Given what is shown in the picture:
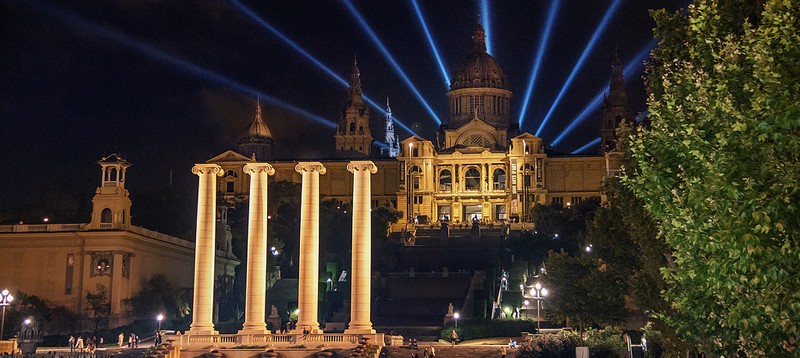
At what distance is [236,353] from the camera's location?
58.9 meters

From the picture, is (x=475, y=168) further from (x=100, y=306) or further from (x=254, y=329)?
(x=254, y=329)

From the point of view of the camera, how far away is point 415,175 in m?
148

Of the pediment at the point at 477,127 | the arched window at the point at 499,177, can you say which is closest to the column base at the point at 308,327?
the arched window at the point at 499,177

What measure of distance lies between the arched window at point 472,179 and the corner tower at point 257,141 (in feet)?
95.8

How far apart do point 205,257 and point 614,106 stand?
97.6 m

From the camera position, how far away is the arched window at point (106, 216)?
89188 millimetres

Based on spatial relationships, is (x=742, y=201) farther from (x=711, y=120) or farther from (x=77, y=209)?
(x=77, y=209)

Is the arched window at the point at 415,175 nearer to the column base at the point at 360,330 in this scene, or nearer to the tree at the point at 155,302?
the tree at the point at 155,302

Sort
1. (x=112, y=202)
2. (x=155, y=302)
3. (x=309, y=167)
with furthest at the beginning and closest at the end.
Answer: (x=112, y=202) → (x=155, y=302) → (x=309, y=167)

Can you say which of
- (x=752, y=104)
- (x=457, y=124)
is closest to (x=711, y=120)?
(x=752, y=104)

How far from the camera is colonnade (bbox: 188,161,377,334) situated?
2440 inches

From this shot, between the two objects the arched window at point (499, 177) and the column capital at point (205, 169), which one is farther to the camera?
the arched window at point (499, 177)

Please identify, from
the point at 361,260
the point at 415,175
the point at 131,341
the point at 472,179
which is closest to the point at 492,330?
the point at 361,260

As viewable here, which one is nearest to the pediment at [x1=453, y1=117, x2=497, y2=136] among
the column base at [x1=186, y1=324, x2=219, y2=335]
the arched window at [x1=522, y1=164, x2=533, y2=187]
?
the arched window at [x1=522, y1=164, x2=533, y2=187]
